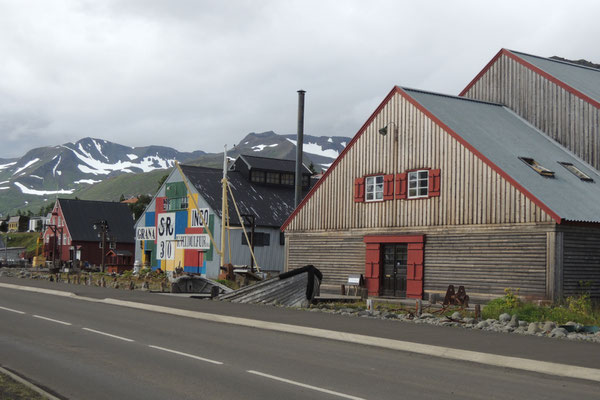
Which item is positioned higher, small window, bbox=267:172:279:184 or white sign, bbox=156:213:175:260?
small window, bbox=267:172:279:184

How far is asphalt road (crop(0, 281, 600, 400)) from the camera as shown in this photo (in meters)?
9.75

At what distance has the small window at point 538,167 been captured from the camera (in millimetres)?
29188

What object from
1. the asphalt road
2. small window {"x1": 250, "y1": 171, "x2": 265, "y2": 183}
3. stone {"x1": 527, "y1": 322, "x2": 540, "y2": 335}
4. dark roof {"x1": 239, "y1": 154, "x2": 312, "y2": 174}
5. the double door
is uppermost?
dark roof {"x1": 239, "y1": 154, "x2": 312, "y2": 174}

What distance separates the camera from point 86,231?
92688 mm

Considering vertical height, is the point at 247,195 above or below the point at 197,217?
above

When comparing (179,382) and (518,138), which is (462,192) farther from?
(179,382)

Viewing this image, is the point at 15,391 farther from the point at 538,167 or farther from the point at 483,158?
the point at 538,167

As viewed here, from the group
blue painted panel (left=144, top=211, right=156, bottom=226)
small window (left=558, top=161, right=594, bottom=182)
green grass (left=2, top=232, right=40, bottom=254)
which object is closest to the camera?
small window (left=558, top=161, right=594, bottom=182)

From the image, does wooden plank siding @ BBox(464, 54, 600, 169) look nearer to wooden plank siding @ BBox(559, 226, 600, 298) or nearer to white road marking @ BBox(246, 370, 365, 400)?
wooden plank siding @ BBox(559, 226, 600, 298)

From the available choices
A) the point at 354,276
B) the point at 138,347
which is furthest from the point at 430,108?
the point at 138,347

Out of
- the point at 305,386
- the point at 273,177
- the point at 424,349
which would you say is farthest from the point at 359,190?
the point at 273,177

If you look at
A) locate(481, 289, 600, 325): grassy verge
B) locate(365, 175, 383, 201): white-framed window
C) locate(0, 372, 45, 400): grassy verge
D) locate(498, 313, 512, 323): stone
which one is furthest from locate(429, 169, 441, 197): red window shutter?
locate(0, 372, 45, 400): grassy verge

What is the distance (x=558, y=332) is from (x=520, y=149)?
1452cm

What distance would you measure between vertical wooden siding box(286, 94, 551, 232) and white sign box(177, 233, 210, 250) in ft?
62.5
